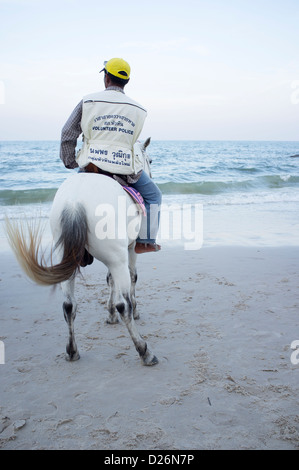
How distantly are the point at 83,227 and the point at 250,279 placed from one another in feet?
10.3

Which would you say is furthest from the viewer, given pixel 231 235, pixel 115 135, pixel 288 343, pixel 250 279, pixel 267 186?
pixel 267 186

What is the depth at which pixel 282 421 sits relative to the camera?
2340mm

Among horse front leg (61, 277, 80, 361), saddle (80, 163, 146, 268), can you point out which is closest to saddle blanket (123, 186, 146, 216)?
saddle (80, 163, 146, 268)

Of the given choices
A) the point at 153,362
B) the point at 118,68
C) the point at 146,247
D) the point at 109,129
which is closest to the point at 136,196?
the point at 109,129

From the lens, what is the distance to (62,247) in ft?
9.01

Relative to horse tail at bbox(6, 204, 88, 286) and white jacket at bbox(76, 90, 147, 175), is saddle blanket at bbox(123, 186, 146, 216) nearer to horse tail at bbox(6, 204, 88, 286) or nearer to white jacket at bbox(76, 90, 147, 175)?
white jacket at bbox(76, 90, 147, 175)

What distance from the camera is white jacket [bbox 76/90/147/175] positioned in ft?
9.37

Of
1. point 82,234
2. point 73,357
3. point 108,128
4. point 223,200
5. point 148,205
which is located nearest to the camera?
point 82,234

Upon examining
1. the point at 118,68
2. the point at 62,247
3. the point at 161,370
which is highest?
the point at 118,68

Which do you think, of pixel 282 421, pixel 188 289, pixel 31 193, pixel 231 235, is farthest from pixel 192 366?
pixel 31 193

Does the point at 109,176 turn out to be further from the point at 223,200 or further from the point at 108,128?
the point at 223,200

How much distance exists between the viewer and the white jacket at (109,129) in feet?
9.37

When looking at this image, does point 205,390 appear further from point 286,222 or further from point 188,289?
point 286,222

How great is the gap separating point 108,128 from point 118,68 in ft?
1.69
